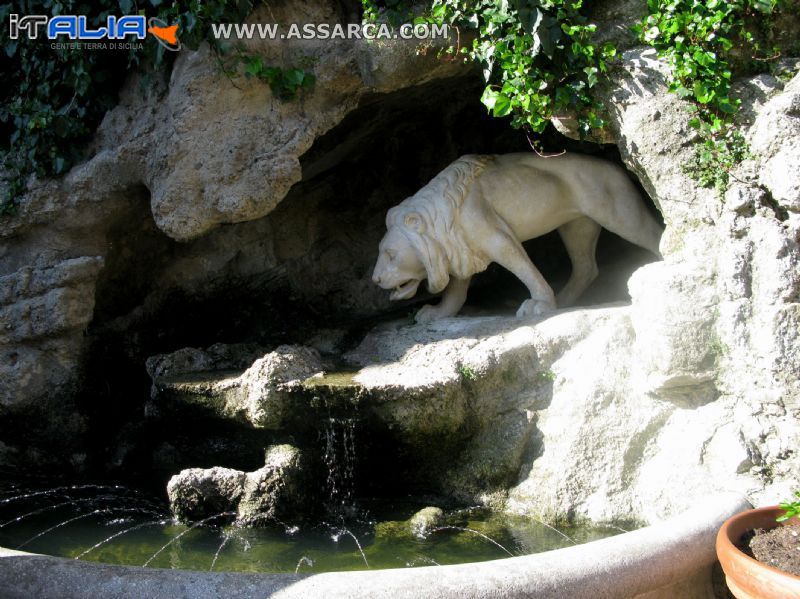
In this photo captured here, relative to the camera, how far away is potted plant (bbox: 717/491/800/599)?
2527mm

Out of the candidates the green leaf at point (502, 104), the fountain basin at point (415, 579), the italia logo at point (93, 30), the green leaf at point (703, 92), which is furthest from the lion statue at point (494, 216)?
the fountain basin at point (415, 579)

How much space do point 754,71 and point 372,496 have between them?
2.90m

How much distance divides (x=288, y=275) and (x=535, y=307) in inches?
76.9

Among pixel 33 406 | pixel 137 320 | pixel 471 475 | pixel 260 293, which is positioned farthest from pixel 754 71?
pixel 33 406

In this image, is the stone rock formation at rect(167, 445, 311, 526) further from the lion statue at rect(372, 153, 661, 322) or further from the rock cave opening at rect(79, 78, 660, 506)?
the lion statue at rect(372, 153, 661, 322)

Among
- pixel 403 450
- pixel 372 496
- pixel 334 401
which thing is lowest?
pixel 372 496

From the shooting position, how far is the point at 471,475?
14.2 feet

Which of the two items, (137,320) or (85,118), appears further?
(137,320)

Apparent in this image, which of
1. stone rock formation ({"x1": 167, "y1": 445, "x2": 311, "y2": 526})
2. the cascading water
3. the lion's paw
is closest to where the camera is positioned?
stone rock formation ({"x1": 167, "y1": 445, "x2": 311, "y2": 526})

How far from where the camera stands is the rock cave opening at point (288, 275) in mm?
5184

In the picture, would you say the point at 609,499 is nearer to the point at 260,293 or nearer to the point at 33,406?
the point at 260,293

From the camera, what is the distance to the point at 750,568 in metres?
2.61

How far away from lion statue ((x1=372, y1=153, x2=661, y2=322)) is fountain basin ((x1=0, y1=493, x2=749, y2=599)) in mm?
2323

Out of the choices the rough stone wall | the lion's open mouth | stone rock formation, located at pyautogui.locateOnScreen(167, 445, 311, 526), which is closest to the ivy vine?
the rough stone wall
